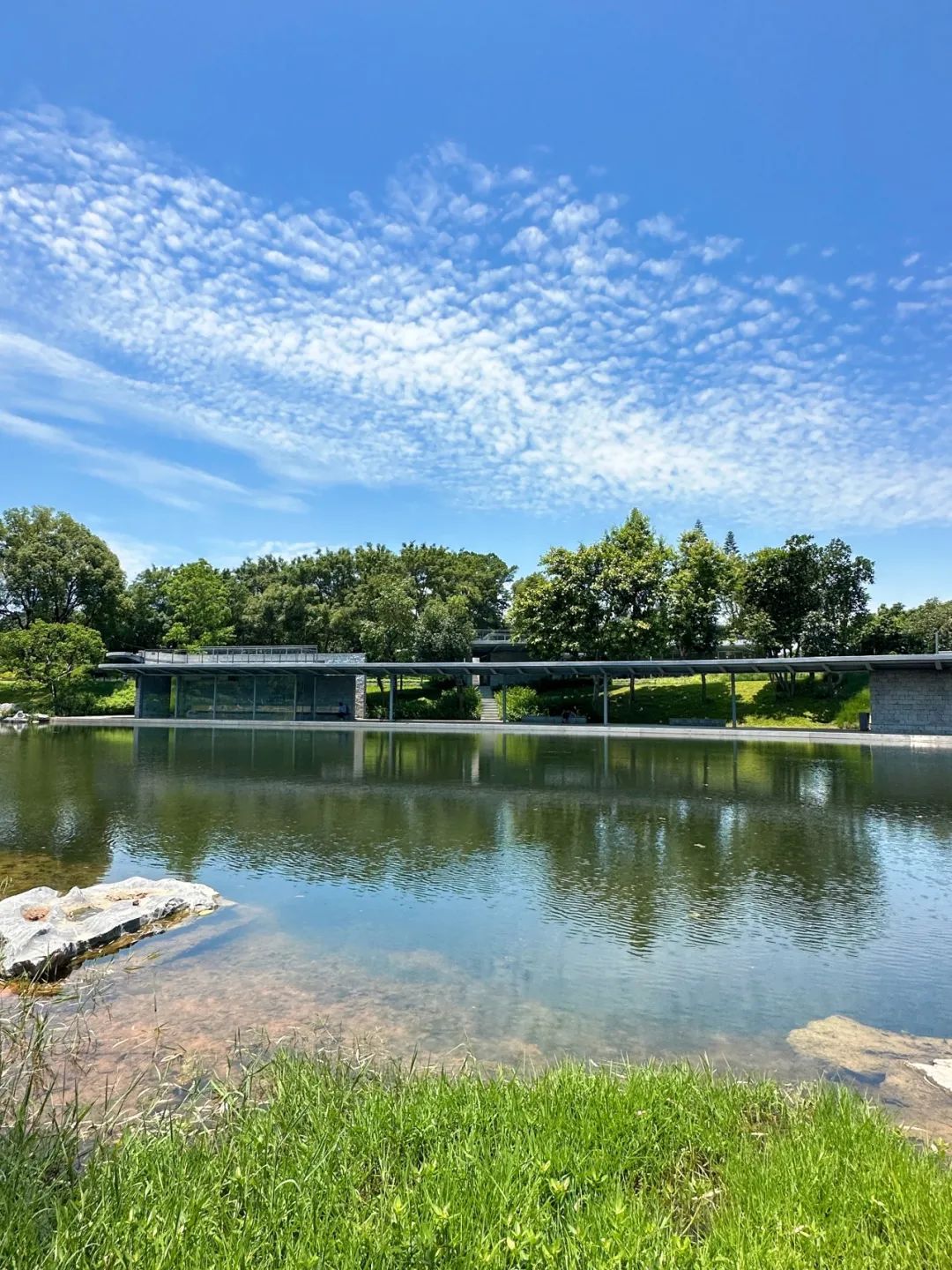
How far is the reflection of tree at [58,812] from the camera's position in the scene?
10.7 m

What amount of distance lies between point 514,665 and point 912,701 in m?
18.2

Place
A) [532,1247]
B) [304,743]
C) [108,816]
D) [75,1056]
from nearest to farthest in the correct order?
[532,1247]
[75,1056]
[108,816]
[304,743]

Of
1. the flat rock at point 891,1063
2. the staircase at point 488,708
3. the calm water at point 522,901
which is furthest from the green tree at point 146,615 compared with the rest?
the flat rock at point 891,1063

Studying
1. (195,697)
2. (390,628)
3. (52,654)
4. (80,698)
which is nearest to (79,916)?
(195,697)

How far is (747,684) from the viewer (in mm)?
45969

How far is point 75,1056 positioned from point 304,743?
2766 cm

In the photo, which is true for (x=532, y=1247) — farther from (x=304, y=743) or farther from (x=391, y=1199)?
(x=304, y=743)

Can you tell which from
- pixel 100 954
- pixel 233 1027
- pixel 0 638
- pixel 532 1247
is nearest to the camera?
pixel 532 1247

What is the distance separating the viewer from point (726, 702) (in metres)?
42.9

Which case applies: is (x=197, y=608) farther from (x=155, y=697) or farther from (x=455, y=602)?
(x=455, y=602)

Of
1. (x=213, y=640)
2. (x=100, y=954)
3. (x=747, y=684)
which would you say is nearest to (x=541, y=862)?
(x=100, y=954)

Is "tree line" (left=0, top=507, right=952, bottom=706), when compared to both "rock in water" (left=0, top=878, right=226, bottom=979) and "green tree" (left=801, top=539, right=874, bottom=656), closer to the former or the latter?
"green tree" (left=801, top=539, right=874, bottom=656)

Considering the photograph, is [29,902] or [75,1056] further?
[29,902]

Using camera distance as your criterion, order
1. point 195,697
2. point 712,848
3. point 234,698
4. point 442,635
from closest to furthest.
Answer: point 712,848, point 234,698, point 195,697, point 442,635
